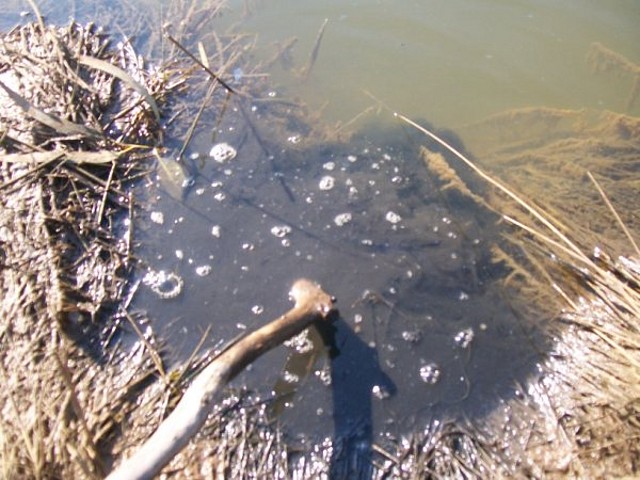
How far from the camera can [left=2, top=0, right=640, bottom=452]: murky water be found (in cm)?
276

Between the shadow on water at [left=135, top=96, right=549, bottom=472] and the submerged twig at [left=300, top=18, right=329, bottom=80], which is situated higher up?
the submerged twig at [left=300, top=18, right=329, bottom=80]

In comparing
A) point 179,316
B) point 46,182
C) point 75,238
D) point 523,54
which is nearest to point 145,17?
point 46,182

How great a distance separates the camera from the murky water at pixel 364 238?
276cm

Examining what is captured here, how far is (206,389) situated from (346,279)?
122 centimetres

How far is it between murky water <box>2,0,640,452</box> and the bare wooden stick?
10.1 inches

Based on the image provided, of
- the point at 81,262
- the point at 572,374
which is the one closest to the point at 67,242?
the point at 81,262

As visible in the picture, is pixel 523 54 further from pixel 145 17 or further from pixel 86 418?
pixel 86 418

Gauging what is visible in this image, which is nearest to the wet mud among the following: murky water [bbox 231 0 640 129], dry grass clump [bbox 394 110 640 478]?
dry grass clump [bbox 394 110 640 478]

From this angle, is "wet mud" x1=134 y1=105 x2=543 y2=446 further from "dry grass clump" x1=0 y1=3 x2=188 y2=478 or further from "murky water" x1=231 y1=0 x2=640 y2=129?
"murky water" x1=231 y1=0 x2=640 y2=129

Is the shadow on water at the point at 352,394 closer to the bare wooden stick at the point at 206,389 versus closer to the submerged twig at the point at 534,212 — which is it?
the bare wooden stick at the point at 206,389

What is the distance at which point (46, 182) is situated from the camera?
3.33 metres

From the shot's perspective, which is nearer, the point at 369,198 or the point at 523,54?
the point at 369,198

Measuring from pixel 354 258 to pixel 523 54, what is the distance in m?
3.13

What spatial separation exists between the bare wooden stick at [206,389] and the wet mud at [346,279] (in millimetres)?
241
